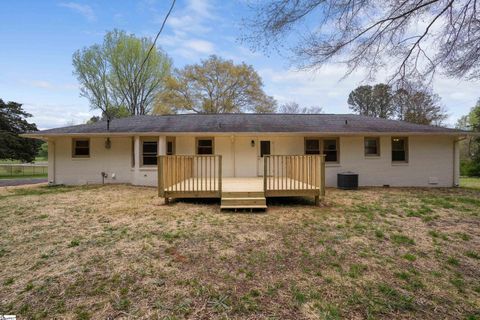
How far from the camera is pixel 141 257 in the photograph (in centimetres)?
359

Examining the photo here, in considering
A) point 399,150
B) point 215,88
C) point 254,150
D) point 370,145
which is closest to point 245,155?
point 254,150

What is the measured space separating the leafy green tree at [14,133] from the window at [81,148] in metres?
16.9

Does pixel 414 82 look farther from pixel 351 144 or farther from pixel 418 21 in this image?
pixel 351 144

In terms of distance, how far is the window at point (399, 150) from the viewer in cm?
1067

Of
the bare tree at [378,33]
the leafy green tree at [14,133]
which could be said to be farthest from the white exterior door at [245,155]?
the leafy green tree at [14,133]

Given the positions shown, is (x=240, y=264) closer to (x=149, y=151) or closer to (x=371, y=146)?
(x=149, y=151)

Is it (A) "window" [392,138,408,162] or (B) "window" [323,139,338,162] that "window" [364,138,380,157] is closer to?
(A) "window" [392,138,408,162]

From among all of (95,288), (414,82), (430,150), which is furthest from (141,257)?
(430,150)

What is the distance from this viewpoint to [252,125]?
Answer: 11.2m

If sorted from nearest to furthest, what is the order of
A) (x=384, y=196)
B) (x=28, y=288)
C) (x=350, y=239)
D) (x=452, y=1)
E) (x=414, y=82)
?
1. (x=28, y=288)
2. (x=350, y=239)
3. (x=452, y=1)
4. (x=414, y=82)
5. (x=384, y=196)

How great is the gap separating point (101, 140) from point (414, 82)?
11811 mm

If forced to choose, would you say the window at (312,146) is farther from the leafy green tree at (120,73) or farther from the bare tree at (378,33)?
the leafy green tree at (120,73)

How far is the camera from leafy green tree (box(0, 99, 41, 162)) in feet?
73.3

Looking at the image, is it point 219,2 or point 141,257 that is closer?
point 141,257
